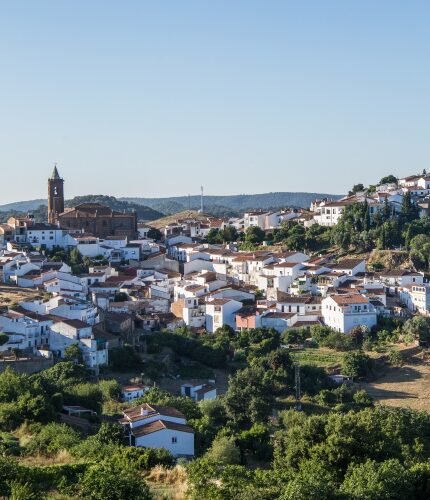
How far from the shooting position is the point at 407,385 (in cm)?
3008

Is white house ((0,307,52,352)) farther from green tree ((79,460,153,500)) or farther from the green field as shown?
green tree ((79,460,153,500))

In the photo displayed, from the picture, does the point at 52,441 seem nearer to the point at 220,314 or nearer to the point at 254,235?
the point at 220,314

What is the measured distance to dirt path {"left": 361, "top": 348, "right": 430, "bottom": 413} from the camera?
28.4 metres

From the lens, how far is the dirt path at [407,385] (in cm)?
2838

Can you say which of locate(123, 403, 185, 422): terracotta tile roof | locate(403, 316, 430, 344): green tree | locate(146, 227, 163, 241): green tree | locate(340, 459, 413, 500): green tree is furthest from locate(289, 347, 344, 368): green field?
locate(146, 227, 163, 241): green tree

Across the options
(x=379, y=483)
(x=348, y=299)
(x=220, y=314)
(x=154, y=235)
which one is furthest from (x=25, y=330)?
(x=154, y=235)

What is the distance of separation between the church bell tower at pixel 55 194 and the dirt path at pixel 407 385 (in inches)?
1235

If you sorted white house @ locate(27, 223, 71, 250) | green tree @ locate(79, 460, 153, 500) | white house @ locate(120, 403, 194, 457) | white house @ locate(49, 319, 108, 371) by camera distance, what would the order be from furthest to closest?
white house @ locate(27, 223, 71, 250), white house @ locate(49, 319, 108, 371), white house @ locate(120, 403, 194, 457), green tree @ locate(79, 460, 153, 500)

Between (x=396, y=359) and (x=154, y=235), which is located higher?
(x=154, y=235)

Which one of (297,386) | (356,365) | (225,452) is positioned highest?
(225,452)

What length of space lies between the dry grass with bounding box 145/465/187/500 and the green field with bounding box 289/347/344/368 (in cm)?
1690

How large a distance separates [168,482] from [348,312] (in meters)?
21.2

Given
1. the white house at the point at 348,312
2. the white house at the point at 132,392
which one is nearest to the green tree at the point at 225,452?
the white house at the point at 132,392

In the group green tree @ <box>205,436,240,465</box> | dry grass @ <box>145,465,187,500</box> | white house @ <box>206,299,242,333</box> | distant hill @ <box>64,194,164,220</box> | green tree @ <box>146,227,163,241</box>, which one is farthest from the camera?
distant hill @ <box>64,194,164,220</box>
